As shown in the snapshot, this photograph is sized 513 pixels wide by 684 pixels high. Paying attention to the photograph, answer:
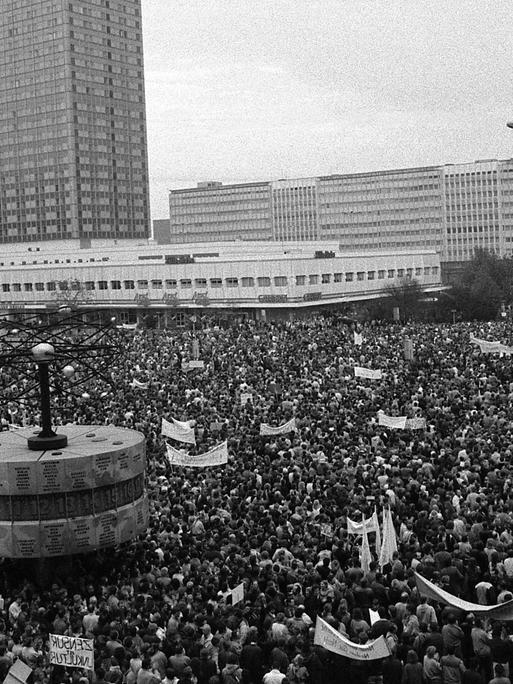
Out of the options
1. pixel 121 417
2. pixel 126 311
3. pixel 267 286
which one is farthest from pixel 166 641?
pixel 126 311

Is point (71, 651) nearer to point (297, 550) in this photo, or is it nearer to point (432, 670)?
point (432, 670)

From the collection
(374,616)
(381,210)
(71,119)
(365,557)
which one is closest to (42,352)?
(365,557)

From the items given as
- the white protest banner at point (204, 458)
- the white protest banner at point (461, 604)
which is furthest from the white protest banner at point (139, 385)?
the white protest banner at point (461, 604)

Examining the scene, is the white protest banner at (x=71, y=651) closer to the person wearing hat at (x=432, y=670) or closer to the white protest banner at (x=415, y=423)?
the person wearing hat at (x=432, y=670)

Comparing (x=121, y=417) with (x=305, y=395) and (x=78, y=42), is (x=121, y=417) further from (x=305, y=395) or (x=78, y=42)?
(x=78, y=42)

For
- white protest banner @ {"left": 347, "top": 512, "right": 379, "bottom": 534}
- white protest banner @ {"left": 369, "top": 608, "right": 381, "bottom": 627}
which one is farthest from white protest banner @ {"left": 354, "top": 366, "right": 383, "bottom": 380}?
white protest banner @ {"left": 369, "top": 608, "right": 381, "bottom": 627}

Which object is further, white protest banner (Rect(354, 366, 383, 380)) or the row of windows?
the row of windows

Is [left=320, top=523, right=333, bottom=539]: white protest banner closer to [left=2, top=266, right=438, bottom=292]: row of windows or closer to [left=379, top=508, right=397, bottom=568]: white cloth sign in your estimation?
[left=379, top=508, right=397, bottom=568]: white cloth sign
